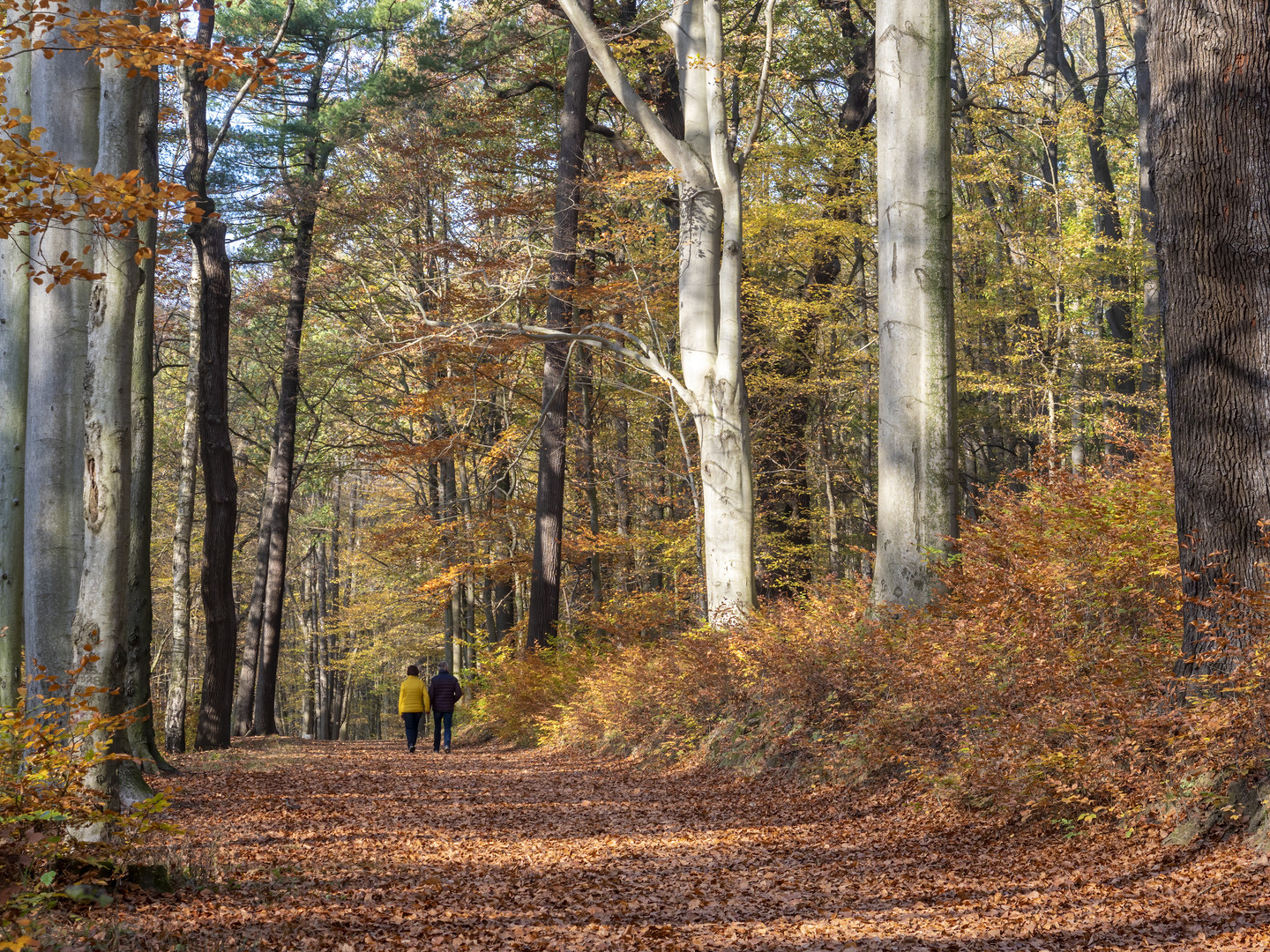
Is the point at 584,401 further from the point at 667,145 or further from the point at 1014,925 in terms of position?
the point at 1014,925

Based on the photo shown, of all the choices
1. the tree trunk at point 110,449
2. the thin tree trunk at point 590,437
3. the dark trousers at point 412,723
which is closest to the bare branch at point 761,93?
the tree trunk at point 110,449

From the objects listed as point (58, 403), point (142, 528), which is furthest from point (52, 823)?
point (142, 528)

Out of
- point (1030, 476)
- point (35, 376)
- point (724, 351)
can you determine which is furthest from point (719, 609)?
point (35, 376)

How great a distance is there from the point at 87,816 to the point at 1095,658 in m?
5.91

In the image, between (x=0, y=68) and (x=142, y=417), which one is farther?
(x=142, y=417)

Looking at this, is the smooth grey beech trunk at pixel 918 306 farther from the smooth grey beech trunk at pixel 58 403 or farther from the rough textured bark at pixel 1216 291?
the smooth grey beech trunk at pixel 58 403

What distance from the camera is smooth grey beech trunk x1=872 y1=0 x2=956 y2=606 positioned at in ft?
32.3

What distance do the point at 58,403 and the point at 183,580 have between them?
8.09 metres

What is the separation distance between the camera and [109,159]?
6.83 m

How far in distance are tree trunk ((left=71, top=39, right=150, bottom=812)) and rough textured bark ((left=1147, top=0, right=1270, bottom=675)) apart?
20.8 ft

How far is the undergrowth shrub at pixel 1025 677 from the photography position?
587cm

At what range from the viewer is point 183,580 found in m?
15.0

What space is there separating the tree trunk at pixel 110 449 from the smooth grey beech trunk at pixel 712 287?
778 centimetres

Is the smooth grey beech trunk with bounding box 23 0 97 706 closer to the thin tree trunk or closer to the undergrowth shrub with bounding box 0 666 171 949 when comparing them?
the undergrowth shrub with bounding box 0 666 171 949
